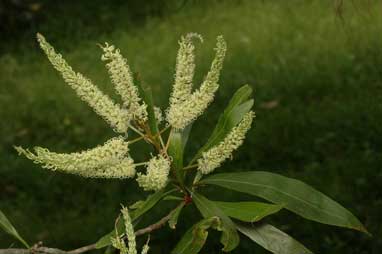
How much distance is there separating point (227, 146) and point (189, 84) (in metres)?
0.14

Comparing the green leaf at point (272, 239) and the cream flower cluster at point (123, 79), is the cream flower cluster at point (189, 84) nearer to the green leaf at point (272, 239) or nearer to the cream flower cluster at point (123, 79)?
the cream flower cluster at point (123, 79)

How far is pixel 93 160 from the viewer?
1288 millimetres

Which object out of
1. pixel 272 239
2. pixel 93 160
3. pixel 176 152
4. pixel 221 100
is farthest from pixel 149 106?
pixel 221 100

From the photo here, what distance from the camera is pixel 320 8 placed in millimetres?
7891

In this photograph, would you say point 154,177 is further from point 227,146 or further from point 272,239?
point 272,239

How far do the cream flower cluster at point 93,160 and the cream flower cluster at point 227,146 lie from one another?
18cm

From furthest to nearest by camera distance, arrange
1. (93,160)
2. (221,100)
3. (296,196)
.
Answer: (221,100) < (296,196) < (93,160)

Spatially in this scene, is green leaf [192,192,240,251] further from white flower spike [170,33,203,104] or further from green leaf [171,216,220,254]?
white flower spike [170,33,203,104]

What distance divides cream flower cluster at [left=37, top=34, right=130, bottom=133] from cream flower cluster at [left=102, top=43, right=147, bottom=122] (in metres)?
0.02

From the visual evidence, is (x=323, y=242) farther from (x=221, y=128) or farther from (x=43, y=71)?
(x=43, y=71)

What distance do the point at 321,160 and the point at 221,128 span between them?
3.81m

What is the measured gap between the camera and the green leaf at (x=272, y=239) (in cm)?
147

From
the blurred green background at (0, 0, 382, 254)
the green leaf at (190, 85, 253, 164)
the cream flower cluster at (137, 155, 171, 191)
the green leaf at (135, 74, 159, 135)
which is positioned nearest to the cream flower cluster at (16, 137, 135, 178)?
the cream flower cluster at (137, 155, 171, 191)

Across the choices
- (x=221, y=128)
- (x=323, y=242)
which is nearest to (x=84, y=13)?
(x=323, y=242)
